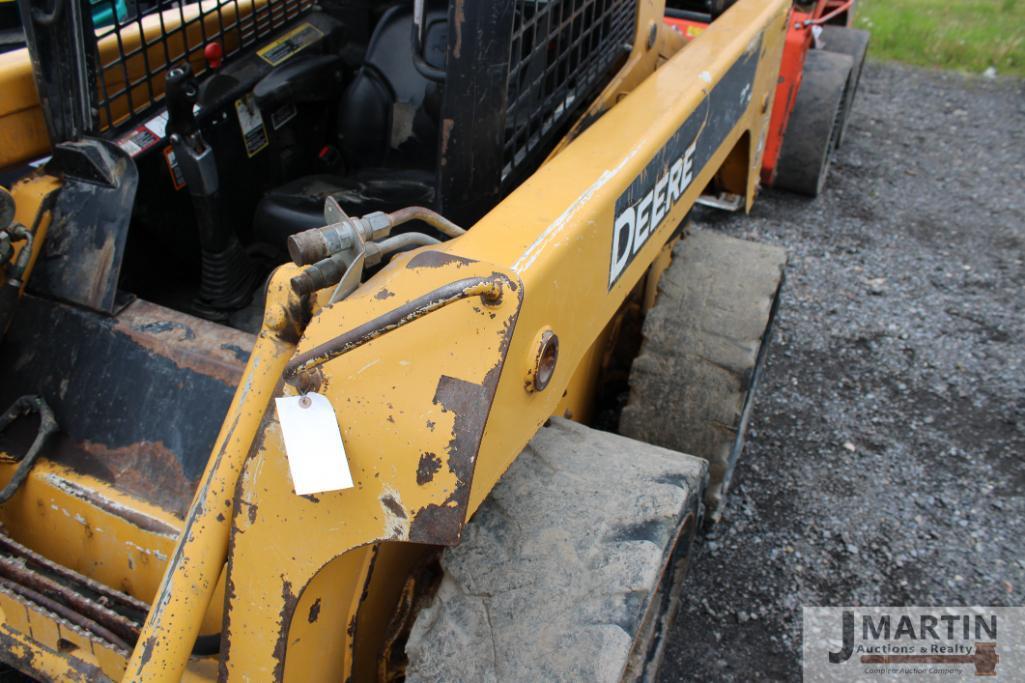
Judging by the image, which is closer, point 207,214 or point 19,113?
point 19,113

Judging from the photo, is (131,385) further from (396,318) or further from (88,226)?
(396,318)

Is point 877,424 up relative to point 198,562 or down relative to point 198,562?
down

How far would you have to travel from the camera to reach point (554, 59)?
179cm

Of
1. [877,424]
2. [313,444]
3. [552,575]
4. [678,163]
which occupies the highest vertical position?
[678,163]

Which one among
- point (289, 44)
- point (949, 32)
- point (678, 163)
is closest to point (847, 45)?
point (949, 32)

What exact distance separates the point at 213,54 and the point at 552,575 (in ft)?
5.52

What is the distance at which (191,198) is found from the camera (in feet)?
7.34

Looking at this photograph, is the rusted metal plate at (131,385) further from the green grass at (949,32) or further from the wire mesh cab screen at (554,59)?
the green grass at (949,32)

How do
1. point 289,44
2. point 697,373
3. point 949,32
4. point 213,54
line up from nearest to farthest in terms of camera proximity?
point 697,373 → point 213,54 → point 289,44 → point 949,32

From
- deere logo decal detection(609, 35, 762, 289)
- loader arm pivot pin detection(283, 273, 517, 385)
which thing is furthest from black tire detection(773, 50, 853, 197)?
loader arm pivot pin detection(283, 273, 517, 385)

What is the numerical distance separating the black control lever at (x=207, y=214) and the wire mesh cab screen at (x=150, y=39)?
0.12 metres

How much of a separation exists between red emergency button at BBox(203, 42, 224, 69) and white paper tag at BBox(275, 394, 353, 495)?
150 cm

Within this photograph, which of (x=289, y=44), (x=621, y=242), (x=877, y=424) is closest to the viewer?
(x=621, y=242)

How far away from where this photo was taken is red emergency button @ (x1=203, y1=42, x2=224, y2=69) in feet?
7.33
